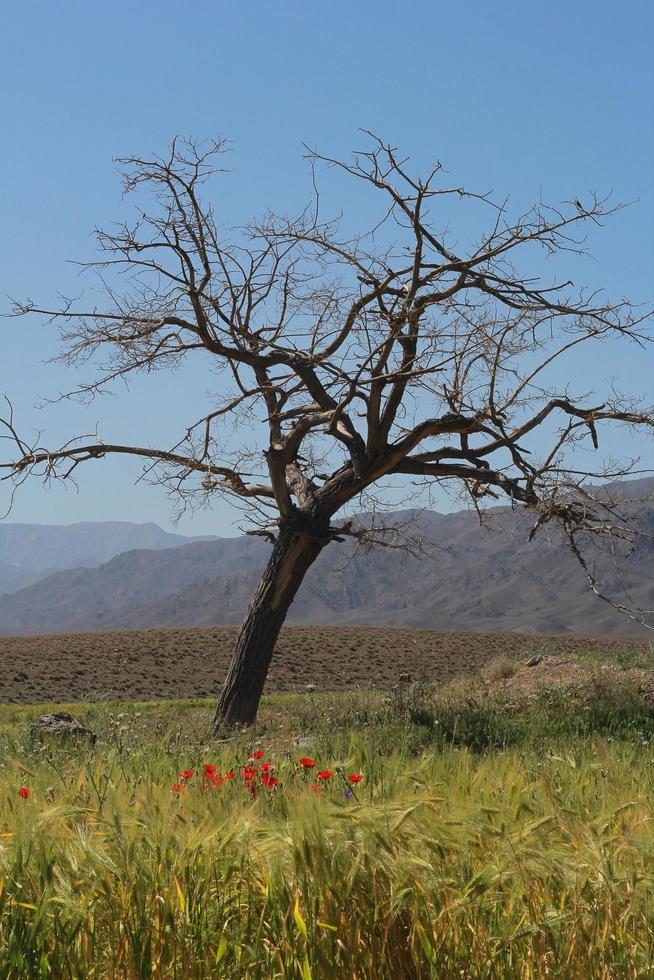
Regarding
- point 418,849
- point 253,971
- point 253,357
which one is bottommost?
point 253,971

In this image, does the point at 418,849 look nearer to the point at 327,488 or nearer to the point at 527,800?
the point at 527,800

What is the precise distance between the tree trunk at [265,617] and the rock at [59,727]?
6.21 feet

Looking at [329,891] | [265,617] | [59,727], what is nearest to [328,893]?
[329,891]

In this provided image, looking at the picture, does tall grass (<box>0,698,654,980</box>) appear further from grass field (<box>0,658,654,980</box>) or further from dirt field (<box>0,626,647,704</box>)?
dirt field (<box>0,626,647,704</box>)

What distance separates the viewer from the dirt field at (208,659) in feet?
68.5

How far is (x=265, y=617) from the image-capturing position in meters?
13.1

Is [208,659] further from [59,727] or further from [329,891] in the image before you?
[329,891]

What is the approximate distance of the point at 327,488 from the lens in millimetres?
13656

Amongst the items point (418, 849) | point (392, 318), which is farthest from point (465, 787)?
point (392, 318)

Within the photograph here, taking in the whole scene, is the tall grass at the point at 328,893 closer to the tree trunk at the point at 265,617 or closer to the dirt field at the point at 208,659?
the tree trunk at the point at 265,617

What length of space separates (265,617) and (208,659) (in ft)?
38.7

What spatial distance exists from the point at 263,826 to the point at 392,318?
9784mm

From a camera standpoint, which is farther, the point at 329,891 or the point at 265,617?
the point at 265,617

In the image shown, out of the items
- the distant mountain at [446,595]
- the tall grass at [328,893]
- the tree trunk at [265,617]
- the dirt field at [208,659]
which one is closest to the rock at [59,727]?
the tree trunk at [265,617]
